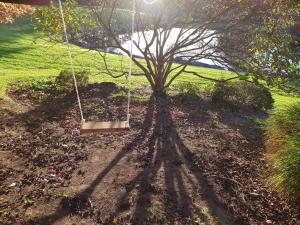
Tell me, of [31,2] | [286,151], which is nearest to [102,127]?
[31,2]

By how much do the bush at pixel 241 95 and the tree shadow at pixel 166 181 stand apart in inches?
123

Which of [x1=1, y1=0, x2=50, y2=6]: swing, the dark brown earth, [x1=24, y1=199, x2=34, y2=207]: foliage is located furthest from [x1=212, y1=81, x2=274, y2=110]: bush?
[x1=24, y1=199, x2=34, y2=207]: foliage

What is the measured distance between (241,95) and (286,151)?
15.4 feet

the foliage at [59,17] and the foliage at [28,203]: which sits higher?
the foliage at [59,17]

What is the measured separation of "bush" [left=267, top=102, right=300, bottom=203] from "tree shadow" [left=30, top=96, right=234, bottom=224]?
1.14 m

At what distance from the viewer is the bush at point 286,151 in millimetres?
5645

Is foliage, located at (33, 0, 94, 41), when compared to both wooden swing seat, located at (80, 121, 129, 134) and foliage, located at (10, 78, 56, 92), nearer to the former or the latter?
foliage, located at (10, 78, 56, 92)

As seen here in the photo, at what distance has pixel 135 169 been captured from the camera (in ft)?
20.9

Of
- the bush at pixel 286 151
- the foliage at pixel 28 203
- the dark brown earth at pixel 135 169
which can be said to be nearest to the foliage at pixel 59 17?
the dark brown earth at pixel 135 169

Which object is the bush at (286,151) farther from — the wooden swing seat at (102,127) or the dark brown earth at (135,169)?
the wooden swing seat at (102,127)

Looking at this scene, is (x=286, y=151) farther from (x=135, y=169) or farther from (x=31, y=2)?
(x=31, y=2)

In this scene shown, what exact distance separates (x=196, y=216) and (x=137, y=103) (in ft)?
18.6

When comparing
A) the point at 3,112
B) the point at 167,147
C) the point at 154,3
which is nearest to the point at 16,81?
the point at 3,112

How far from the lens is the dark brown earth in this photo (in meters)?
5.19
